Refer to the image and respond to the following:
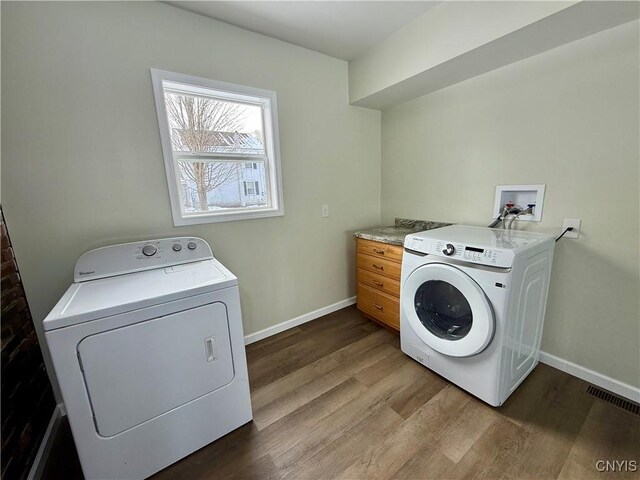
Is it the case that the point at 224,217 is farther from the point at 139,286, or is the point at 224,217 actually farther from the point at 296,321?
the point at 296,321

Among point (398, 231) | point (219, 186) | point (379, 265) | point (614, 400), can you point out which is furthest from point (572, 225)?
point (219, 186)

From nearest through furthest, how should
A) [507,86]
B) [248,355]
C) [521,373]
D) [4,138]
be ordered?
1. [4,138]
2. [521,373]
3. [507,86]
4. [248,355]

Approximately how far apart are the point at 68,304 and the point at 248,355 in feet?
4.04

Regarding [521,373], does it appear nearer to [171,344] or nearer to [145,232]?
[171,344]

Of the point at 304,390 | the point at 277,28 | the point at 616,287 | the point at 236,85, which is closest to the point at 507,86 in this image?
the point at 616,287

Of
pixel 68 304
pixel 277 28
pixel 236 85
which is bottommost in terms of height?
pixel 68 304

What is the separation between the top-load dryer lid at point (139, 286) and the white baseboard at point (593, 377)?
213 centimetres

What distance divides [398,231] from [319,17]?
1.70 meters

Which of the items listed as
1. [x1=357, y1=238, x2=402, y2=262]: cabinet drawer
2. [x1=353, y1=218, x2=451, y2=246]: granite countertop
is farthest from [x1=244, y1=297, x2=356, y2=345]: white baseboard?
[x1=353, y1=218, x2=451, y2=246]: granite countertop

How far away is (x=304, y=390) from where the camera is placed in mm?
1649

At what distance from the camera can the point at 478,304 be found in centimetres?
136

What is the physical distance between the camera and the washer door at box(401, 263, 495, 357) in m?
1.37

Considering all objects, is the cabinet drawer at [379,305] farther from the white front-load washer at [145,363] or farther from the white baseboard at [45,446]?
the white baseboard at [45,446]

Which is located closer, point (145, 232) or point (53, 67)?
point (53, 67)
